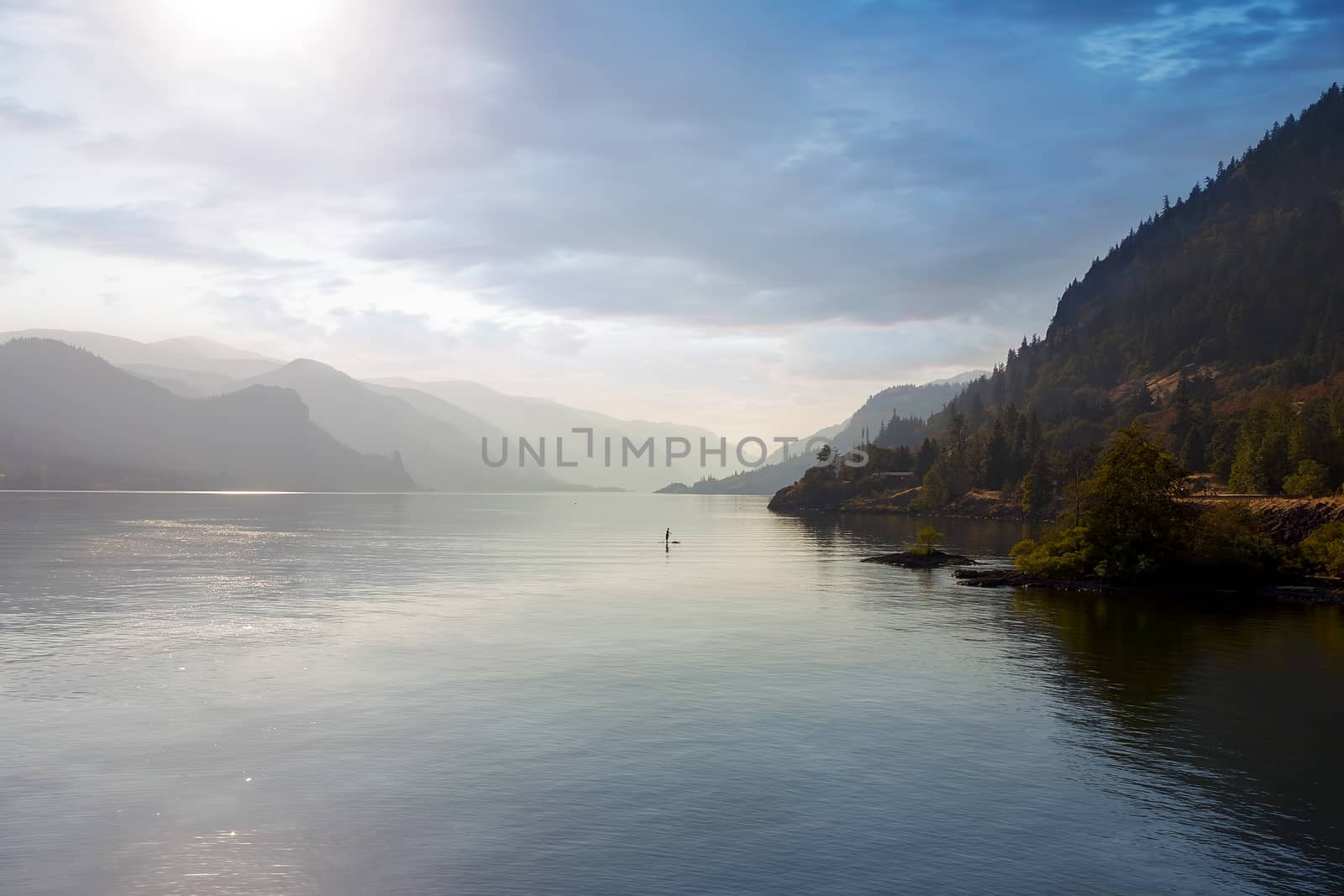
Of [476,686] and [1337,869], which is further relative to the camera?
[476,686]

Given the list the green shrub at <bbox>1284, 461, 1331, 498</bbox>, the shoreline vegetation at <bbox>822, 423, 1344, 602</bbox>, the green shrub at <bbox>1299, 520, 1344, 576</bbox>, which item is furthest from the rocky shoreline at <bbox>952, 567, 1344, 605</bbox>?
the green shrub at <bbox>1284, 461, 1331, 498</bbox>

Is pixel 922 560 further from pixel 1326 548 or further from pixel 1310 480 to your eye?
pixel 1310 480

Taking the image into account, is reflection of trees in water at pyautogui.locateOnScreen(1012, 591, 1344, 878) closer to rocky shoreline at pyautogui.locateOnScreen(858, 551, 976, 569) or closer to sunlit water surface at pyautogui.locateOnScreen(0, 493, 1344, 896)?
sunlit water surface at pyautogui.locateOnScreen(0, 493, 1344, 896)

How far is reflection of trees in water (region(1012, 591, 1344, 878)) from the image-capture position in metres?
38.1

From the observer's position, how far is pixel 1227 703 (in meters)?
56.1

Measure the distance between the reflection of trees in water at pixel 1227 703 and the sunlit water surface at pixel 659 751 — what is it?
284mm

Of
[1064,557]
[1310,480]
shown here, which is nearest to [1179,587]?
[1064,557]

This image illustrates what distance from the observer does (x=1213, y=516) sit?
11819cm

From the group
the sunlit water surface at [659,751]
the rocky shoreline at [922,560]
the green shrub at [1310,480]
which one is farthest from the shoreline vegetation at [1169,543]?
the green shrub at [1310,480]

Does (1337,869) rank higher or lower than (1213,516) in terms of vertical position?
lower

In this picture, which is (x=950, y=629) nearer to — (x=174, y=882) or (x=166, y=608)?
(x=174, y=882)

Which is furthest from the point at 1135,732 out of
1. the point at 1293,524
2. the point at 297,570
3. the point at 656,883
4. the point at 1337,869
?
the point at 297,570

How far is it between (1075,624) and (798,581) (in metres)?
43.0

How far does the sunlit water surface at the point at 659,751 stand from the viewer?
31781mm
